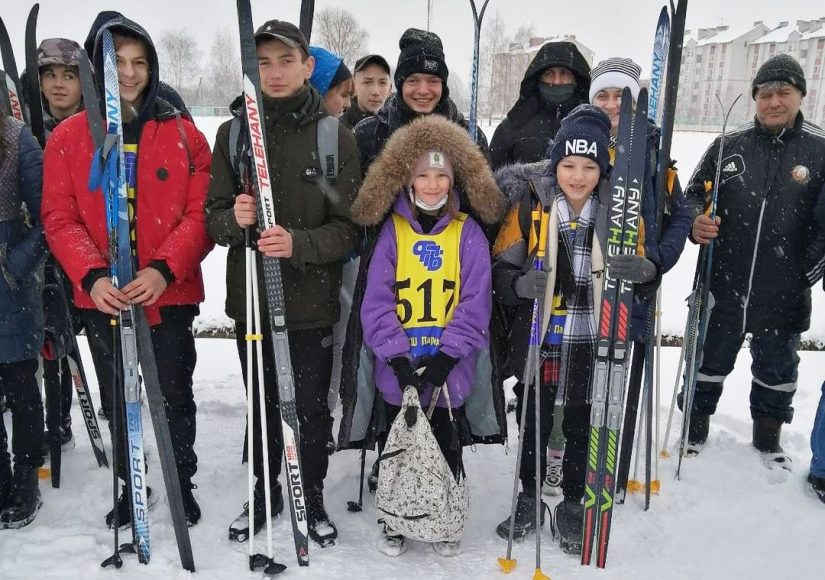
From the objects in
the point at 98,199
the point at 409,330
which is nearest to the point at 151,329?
the point at 98,199

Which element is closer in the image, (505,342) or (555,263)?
(555,263)

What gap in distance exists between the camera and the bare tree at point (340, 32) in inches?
1246

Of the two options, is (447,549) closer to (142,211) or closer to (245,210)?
(245,210)

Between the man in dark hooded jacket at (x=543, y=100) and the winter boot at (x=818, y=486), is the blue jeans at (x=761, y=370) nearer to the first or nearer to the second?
the winter boot at (x=818, y=486)

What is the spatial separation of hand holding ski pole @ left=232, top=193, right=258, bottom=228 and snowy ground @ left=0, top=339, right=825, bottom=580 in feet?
5.05

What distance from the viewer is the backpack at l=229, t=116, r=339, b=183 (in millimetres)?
2541

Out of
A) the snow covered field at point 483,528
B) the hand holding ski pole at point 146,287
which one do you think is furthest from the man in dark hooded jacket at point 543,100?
the hand holding ski pole at point 146,287

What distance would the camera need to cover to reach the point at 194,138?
2.69 meters

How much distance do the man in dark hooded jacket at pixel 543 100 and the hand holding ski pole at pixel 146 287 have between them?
2.07 m

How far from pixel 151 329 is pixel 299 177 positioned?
100 cm

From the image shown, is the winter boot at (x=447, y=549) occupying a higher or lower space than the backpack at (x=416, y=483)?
lower

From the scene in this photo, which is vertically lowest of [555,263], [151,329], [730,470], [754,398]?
[730,470]

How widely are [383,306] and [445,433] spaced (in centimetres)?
69

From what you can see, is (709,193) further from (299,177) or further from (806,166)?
(299,177)
